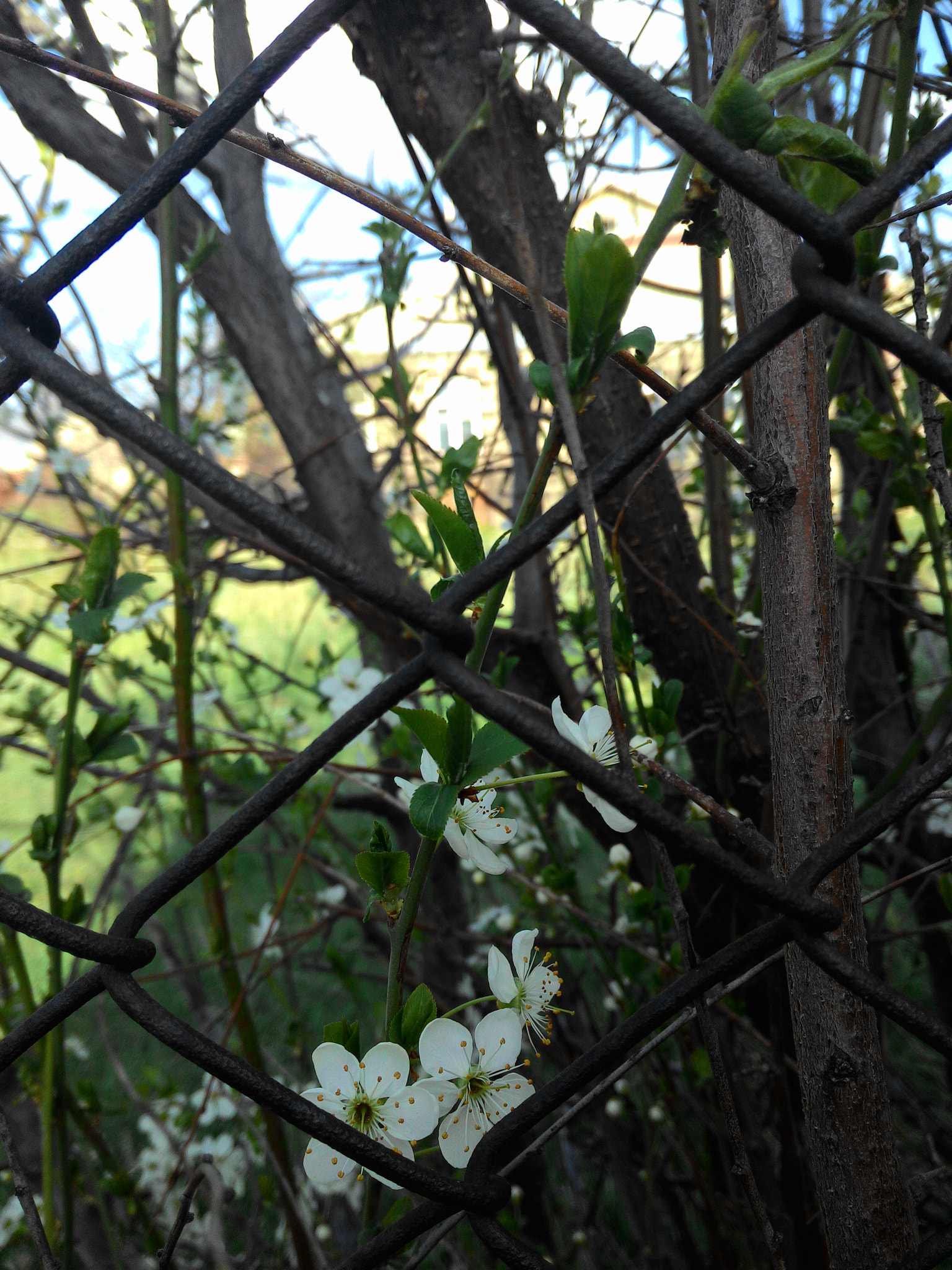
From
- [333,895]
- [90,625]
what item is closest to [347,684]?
[333,895]

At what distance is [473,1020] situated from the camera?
50.4 inches

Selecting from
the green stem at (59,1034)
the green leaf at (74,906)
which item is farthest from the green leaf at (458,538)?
the green leaf at (74,906)

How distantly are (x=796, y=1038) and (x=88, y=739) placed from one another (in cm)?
46

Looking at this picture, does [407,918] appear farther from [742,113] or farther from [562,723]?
[742,113]

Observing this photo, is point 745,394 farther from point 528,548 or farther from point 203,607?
point 203,607

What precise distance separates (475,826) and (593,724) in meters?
0.10

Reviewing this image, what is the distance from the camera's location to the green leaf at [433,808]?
0.93ft

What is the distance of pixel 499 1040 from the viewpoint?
37 centimetres

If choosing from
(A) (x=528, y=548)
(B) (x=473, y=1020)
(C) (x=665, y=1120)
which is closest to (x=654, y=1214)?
(C) (x=665, y=1120)

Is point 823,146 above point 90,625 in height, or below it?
below

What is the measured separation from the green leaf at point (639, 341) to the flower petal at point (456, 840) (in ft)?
0.63

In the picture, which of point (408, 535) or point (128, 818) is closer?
point (408, 535)

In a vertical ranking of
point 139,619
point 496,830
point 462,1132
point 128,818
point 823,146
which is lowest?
point 462,1132

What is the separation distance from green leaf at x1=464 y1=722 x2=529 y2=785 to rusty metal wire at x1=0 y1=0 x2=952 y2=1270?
0.06 metres
